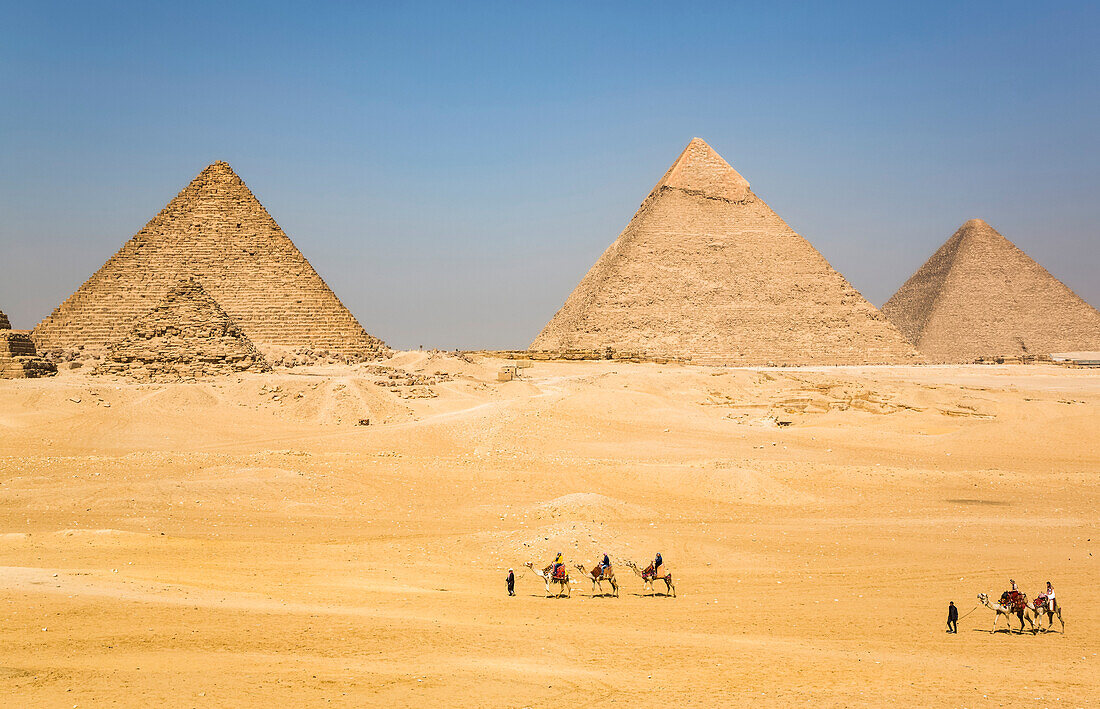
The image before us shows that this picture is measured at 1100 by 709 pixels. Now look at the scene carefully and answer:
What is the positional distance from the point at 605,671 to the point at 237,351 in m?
23.7

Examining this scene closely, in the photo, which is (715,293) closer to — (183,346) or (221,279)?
(221,279)

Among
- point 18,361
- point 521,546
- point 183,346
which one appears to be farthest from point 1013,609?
point 18,361

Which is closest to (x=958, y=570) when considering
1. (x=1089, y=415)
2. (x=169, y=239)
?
(x=1089, y=415)

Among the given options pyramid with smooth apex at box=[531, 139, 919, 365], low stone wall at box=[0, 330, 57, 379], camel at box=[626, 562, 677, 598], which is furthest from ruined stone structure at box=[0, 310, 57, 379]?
pyramid with smooth apex at box=[531, 139, 919, 365]

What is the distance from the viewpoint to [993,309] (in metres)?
71.9

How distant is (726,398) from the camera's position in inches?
1128

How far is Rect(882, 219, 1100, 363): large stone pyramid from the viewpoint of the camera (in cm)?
7038

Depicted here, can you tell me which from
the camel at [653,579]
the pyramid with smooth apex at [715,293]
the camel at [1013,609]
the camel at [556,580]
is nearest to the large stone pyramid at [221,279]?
the pyramid with smooth apex at [715,293]

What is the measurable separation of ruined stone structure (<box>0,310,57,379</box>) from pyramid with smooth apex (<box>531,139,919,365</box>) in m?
31.0

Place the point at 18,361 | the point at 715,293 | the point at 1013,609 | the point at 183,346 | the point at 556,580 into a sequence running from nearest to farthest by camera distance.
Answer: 1. the point at 1013,609
2. the point at 556,580
3. the point at 183,346
4. the point at 18,361
5. the point at 715,293

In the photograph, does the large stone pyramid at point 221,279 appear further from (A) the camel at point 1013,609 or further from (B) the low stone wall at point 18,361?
(A) the camel at point 1013,609

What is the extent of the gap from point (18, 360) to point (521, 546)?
22.7 m

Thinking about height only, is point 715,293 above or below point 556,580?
above

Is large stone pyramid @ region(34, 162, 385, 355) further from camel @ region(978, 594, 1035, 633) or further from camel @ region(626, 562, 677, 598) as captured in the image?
camel @ region(978, 594, 1035, 633)
